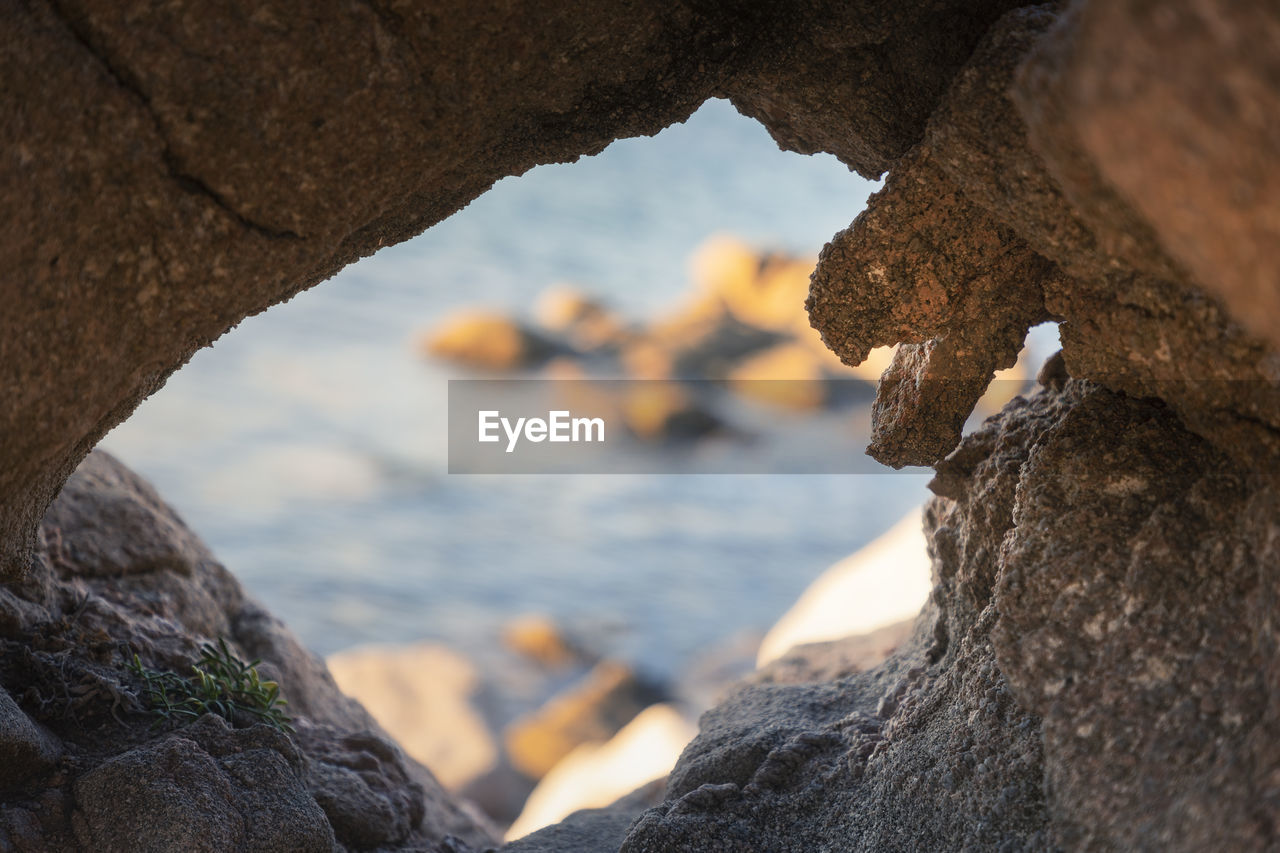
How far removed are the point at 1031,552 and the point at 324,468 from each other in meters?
13.3

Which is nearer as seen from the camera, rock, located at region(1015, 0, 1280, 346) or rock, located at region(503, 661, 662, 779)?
rock, located at region(1015, 0, 1280, 346)

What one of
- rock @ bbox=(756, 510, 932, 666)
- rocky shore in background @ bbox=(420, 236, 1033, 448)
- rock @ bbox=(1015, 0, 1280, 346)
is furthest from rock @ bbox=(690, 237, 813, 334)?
rock @ bbox=(1015, 0, 1280, 346)

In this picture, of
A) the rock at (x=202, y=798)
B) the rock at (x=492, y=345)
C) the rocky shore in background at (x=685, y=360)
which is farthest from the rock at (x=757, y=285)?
the rock at (x=202, y=798)

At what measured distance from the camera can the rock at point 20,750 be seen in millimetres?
2875

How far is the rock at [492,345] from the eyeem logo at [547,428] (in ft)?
3.93

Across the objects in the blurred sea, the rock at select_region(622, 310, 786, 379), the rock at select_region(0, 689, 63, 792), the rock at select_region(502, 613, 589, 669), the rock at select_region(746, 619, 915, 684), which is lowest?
the rock at select_region(0, 689, 63, 792)

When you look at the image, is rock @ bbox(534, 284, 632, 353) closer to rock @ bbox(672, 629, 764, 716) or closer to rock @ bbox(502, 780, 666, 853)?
rock @ bbox(672, 629, 764, 716)

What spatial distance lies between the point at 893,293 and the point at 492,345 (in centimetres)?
1529

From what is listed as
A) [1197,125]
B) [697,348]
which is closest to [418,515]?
[697,348]

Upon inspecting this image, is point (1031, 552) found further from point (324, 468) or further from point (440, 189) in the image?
point (324, 468)

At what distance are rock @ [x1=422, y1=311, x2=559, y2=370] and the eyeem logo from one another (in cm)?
120

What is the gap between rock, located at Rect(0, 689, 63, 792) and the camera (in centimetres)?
288

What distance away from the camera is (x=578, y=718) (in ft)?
31.7

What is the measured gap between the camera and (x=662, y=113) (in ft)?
10.2
